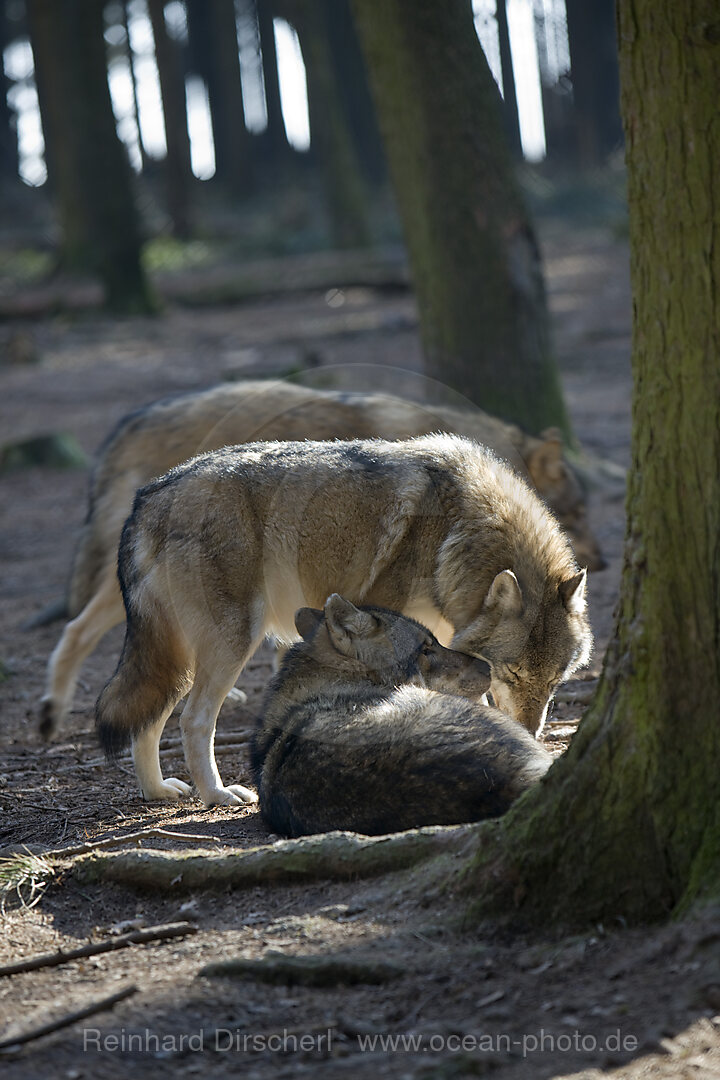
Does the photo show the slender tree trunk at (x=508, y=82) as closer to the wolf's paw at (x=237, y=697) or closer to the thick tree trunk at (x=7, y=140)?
the thick tree trunk at (x=7, y=140)

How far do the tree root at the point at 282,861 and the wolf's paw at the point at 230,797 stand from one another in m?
1.06

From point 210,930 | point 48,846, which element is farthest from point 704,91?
point 48,846

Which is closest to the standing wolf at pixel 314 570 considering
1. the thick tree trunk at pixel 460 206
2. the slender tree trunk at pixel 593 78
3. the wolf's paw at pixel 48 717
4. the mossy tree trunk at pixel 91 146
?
the wolf's paw at pixel 48 717

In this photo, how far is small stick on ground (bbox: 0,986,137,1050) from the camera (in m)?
2.50

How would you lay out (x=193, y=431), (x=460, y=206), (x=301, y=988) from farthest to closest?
(x=460, y=206) < (x=193, y=431) < (x=301, y=988)

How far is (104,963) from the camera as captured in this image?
3.00m

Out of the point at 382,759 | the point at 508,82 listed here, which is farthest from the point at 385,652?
the point at 508,82

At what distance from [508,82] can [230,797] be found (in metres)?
37.9

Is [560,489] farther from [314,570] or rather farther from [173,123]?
[173,123]

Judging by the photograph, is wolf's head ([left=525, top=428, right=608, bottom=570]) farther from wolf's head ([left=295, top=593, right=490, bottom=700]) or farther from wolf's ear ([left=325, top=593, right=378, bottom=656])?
wolf's ear ([left=325, top=593, right=378, bottom=656])

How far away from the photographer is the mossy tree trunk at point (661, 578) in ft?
8.59

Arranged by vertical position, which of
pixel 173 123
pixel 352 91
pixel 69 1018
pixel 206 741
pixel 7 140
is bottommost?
pixel 206 741

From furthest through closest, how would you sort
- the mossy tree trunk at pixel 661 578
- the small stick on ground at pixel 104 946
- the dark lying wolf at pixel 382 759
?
the dark lying wolf at pixel 382 759
the small stick on ground at pixel 104 946
the mossy tree trunk at pixel 661 578

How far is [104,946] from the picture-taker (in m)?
3.07
